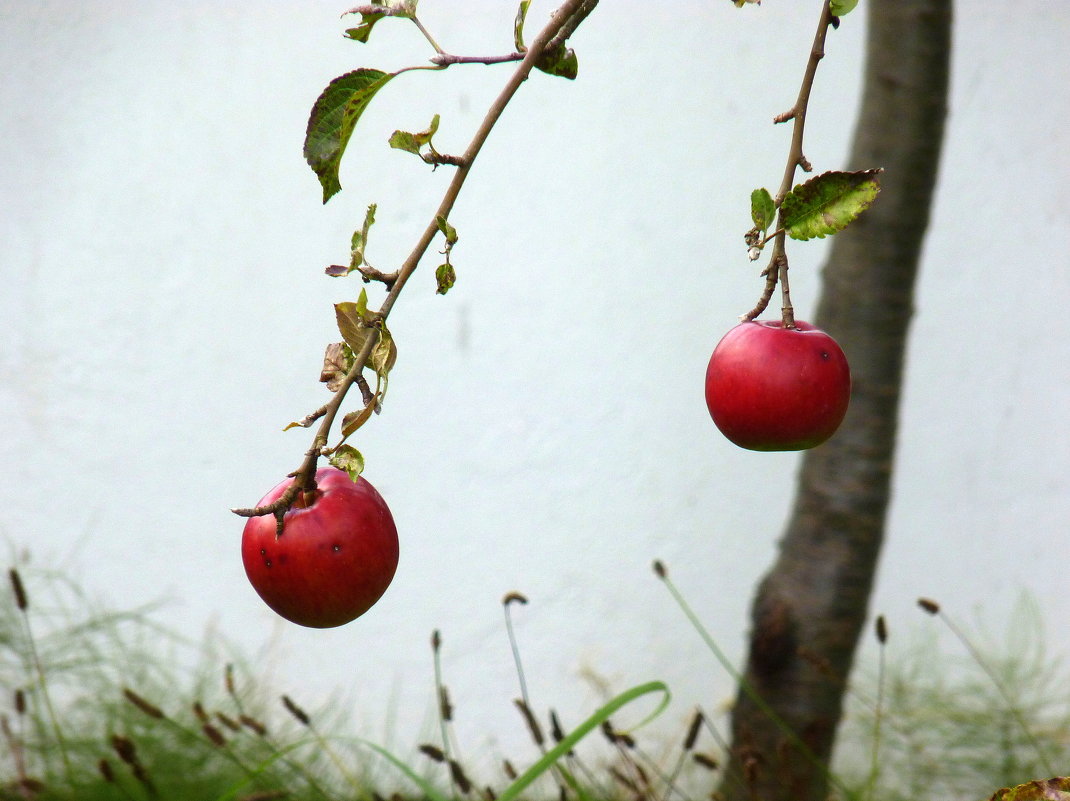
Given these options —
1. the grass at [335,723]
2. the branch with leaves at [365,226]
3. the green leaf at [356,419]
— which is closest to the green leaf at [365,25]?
the branch with leaves at [365,226]

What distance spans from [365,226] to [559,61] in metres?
0.09

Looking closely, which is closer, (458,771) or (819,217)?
(819,217)

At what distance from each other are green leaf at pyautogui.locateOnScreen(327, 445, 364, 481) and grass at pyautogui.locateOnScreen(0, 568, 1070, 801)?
75 cm

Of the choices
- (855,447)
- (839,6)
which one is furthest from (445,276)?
(855,447)

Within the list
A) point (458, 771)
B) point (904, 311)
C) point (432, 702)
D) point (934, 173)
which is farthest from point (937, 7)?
point (432, 702)

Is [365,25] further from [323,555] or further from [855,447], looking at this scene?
[855,447]

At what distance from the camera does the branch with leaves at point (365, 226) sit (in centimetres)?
25

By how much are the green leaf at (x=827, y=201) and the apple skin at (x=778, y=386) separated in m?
0.05

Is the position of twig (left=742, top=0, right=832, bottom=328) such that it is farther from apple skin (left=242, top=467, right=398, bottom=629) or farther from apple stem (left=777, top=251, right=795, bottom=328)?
apple skin (left=242, top=467, right=398, bottom=629)

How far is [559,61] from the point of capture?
1.02ft

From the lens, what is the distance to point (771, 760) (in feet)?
2.92

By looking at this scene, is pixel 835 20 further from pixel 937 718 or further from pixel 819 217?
pixel 937 718

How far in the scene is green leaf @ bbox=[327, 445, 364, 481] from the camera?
0.26 m

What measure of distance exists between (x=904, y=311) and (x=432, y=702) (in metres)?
0.83
